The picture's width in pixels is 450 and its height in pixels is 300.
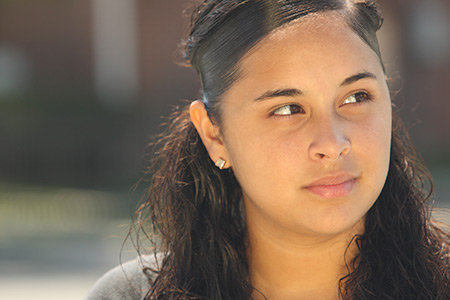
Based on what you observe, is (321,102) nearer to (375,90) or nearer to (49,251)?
(375,90)

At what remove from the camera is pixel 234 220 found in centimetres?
245

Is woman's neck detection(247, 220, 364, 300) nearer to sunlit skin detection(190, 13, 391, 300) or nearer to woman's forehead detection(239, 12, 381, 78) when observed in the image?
sunlit skin detection(190, 13, 391, 300)

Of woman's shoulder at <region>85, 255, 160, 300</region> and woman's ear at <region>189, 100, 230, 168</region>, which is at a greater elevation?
woman's ear at <region>189, 100, 230, 168</region>

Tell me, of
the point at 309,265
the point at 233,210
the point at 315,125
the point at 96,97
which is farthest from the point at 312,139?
the point at 96,97

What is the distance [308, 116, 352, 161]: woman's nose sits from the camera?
6.29 feet

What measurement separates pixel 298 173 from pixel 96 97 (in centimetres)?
1106

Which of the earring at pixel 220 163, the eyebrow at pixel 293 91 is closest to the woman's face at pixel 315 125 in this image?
the eyebrow at pixel 293 91

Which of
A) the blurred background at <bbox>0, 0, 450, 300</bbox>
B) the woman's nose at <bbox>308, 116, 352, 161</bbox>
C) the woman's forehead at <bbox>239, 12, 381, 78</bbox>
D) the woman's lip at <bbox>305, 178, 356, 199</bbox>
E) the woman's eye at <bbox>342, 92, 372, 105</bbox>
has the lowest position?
the woman's lip at <bbox>305, 178, 356, 199</bbox>

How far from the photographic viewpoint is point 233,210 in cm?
247

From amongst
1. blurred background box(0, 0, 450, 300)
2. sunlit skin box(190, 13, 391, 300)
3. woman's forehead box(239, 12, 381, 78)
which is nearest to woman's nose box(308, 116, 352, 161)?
sunlit skin box(190, 13, 391, 300)

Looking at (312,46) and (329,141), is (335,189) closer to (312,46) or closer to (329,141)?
(329,141)

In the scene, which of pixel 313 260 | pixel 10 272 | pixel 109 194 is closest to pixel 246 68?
pixel 313 260

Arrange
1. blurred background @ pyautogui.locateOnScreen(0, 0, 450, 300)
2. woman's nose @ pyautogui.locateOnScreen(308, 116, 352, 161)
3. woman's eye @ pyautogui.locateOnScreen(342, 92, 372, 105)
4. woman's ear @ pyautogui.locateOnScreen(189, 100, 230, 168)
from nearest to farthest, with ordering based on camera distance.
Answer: woman's nose @ pyautogui.locateOnScreen(308, 116, 352, 161) < woman's eye @ pyautogui.locateOnScreen(342, 92, 372, 105) < woman's ear @ pyautogui.locateOnScreen(189, 100, 230, 168) < blurred background @ pyautogui.locateOnScreen(0, 0, 450, 300)

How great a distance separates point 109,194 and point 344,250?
29.2ft
